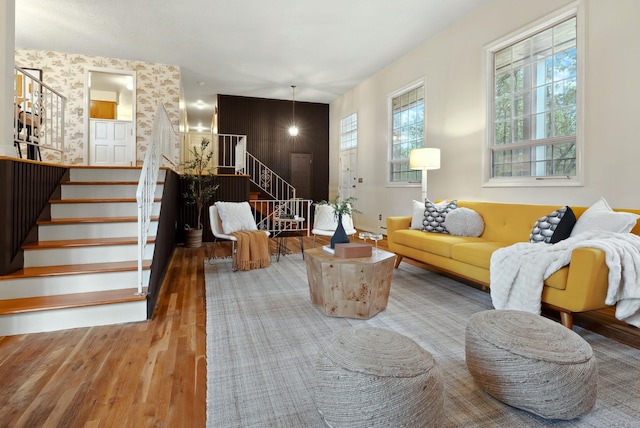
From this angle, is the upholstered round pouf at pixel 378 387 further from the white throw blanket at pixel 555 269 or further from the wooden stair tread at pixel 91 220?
the wooden stair tread at pixel 91 220

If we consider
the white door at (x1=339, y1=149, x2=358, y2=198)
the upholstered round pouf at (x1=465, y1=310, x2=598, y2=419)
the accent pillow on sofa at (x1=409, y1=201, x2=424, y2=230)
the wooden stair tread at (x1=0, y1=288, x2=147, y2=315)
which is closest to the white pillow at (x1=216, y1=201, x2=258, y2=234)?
the wooden stair tread at (x1=0, y1=288, x2=147, y2=315)

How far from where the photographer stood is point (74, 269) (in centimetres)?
282

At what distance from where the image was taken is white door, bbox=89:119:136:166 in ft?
22.5

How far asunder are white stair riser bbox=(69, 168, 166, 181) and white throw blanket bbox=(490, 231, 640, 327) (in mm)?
3849

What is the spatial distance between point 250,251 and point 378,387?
3202mm

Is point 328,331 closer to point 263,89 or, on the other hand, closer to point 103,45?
point 103,45

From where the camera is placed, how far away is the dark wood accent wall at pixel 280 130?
30.3ft

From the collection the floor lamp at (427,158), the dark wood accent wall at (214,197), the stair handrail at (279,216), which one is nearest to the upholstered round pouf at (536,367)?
the floor lamp at (427,158)

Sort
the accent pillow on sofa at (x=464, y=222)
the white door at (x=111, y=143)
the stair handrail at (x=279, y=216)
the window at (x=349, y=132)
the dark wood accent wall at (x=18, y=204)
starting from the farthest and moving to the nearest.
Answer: the window at (x=349, y=132) < the white door at (x=111, y=143) < the stair handrail at (x=279, y=216) < the accent pillow on sofa at (x=464, y=222) < the dark wood accent wall at (x=18, y=204)

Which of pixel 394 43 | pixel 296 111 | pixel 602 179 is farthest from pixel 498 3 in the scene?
pixel 296 111

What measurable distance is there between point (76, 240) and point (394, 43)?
5.43 m

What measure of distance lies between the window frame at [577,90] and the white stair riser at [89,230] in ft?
13.5

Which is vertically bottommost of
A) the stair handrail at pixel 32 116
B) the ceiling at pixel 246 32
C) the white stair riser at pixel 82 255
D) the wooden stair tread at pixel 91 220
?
the white stair riser at pixel 82 255

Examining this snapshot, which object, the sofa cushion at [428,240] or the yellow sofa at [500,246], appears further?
the sofa cushion at [428,240]
